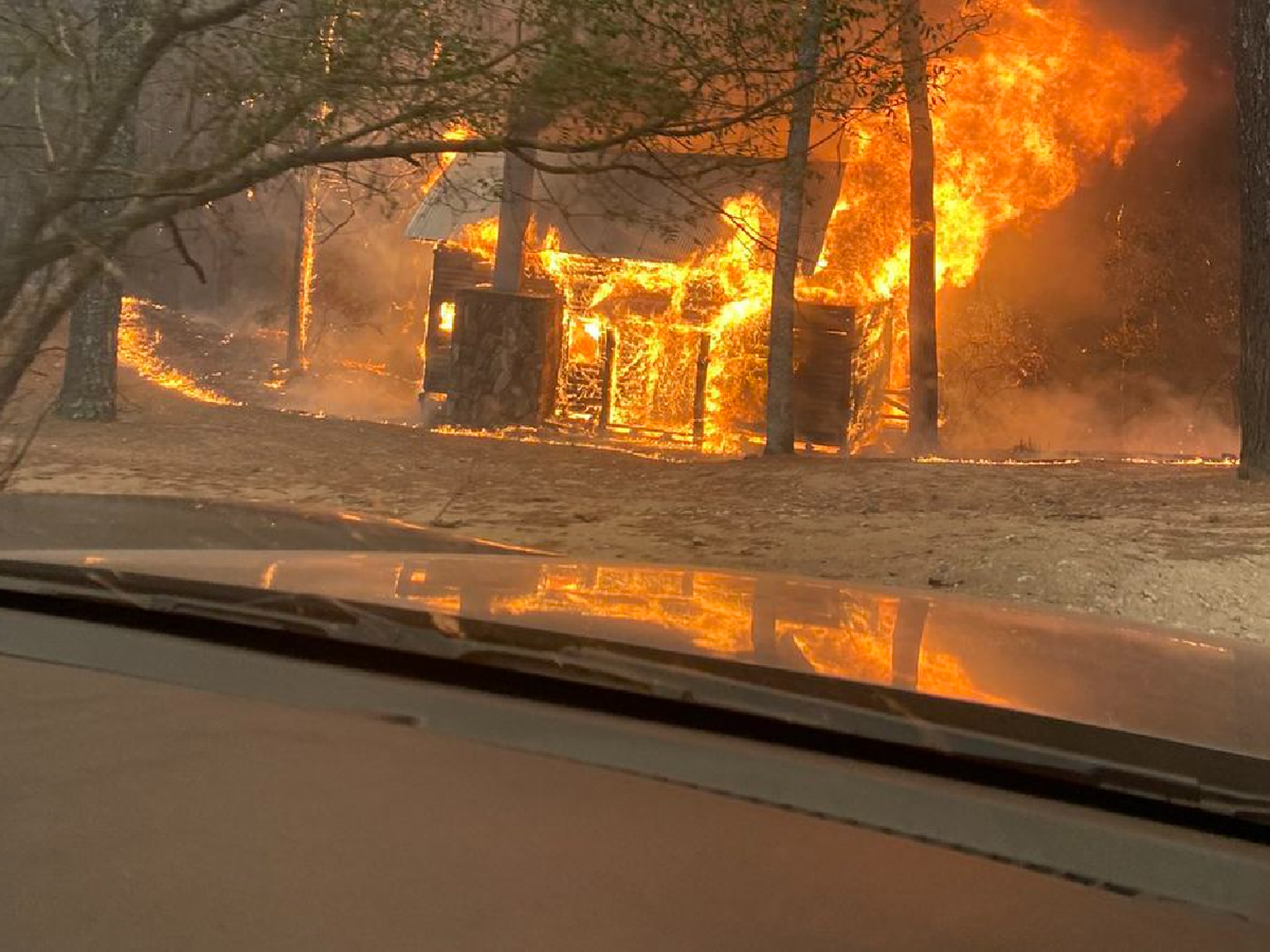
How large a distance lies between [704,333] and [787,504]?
1091 cm

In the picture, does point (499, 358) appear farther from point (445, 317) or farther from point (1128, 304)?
point (1128, 304)

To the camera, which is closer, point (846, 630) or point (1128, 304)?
point (846, 630)

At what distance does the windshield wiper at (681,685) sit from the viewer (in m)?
2.01

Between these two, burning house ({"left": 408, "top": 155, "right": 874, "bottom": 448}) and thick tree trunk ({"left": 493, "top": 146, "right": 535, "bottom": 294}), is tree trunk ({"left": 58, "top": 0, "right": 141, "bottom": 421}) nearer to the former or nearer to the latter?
burning house ({"left": 408, "top": 155, "right": 874, "bottom": 448})

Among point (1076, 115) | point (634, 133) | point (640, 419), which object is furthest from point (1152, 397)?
point (634, 133)

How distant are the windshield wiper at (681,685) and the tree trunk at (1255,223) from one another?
43.6 ft

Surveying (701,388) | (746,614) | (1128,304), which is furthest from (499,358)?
(746,614)

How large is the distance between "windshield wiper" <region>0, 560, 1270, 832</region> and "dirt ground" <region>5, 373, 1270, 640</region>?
710cm

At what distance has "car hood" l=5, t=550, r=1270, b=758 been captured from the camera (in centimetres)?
230

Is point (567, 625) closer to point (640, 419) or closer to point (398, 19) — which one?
point (398, 19)

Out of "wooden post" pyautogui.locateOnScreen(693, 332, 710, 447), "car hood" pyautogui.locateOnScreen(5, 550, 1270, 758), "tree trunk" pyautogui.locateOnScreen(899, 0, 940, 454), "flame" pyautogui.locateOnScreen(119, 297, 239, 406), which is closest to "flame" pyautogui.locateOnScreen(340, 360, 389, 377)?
"flame" pyautogui.locateOnScreen(119, 297, 239, 406)

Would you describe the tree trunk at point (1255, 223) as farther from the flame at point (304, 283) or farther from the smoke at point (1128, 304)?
the flame at point (304, 283)

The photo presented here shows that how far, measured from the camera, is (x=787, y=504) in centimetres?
1449

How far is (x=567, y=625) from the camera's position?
2.70 metres
